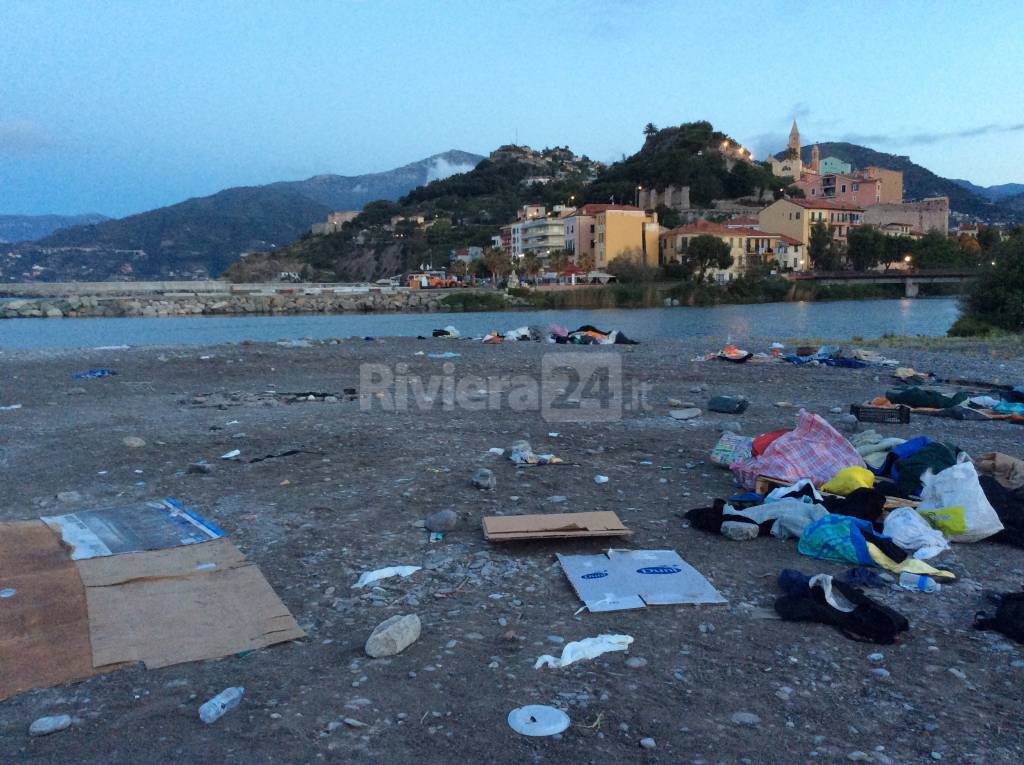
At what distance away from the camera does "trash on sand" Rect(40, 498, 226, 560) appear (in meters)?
3.55

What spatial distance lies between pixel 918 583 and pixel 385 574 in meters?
2.45

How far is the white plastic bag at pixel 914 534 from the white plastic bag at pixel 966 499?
0.59 feet

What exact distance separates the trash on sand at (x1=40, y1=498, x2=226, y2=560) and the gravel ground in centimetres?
19

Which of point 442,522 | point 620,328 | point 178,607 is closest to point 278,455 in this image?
point 442,522

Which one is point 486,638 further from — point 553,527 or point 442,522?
point 442,522

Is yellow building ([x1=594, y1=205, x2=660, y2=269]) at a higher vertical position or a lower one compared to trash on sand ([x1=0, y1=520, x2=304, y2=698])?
higher

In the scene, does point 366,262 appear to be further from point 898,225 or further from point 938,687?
point 938,687

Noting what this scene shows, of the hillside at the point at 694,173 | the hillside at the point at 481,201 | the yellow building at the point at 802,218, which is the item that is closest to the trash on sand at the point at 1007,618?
the yellow building at the point at 802,218

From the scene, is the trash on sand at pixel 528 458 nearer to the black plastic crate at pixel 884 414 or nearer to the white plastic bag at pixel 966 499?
the white plastic bag at pixel 966 499

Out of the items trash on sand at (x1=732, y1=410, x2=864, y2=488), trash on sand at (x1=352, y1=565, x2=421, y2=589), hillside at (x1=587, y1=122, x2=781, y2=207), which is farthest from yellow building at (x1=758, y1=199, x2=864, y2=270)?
trash on sand at (x1=352, y1=565, x2=421, y2=589)

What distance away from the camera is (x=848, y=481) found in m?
4.34

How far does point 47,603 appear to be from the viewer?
9.52ft

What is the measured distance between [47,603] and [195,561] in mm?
642

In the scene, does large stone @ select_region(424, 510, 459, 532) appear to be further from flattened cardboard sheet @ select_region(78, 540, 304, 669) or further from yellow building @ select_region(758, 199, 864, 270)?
yellow building @ select_region(758, 199, 864, 270)
